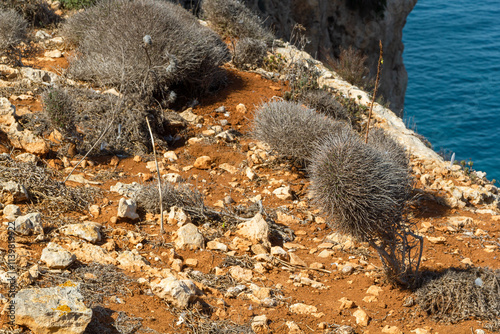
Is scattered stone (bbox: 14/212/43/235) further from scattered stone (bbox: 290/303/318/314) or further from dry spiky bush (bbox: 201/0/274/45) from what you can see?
dry spiky bush (bbox: 201/0/274/45)

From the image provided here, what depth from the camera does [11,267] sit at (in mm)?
2934

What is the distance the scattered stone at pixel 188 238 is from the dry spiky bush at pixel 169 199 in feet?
1.20

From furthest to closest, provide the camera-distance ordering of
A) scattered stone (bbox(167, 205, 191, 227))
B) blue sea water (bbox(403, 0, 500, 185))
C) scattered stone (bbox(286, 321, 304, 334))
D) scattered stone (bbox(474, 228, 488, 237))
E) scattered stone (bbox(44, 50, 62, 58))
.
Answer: blue sea water (bbox(403, 0, 500, 185)), scattered stone (bbox(44, 50, 62, 58)), scattered stone (bbox(474, 228, 488, 237)), scattered stone (bbox(167, 205, 191, 227)), scattered stone (bbox(286, 321, 304, 334))

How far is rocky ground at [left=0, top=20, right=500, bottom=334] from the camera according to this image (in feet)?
9.55

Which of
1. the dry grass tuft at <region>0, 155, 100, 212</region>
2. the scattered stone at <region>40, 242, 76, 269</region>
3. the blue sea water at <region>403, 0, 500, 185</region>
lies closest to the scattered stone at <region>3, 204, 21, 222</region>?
the dry grass tuft at <region>0, 155, 100, 212</region>

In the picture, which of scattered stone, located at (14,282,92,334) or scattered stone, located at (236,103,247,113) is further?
scattered stone, located at (236,103,247,113)

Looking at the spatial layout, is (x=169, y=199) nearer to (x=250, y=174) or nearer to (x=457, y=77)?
(x=250, y=174)

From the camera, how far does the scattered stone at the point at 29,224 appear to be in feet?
11.1

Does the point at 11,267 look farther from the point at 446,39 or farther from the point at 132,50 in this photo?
the point at 446,39

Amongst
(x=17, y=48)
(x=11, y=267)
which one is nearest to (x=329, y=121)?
(x=11, y=267)

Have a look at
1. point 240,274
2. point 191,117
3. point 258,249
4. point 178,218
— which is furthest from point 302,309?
point 191,117

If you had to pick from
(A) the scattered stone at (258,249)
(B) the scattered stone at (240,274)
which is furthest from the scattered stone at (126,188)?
(B) the scattered stone at (240,274)

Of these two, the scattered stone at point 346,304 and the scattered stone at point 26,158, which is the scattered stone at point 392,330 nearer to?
the scattered stone at point 346,304

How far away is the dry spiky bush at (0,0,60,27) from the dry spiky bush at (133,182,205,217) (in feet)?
19.5
